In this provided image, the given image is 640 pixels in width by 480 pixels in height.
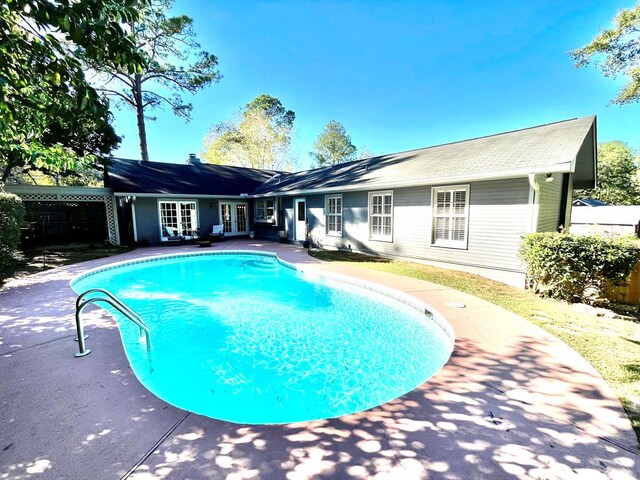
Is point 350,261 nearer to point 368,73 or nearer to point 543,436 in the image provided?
point 543,436

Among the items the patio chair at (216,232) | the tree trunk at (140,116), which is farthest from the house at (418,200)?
the tree trunk at (140,116)

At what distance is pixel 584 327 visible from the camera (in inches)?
182

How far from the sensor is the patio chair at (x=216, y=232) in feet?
50.5

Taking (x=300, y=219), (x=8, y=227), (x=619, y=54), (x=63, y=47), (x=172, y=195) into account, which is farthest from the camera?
(x=300, y=219)

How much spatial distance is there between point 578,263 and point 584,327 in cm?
158

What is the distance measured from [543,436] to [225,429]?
2574mm

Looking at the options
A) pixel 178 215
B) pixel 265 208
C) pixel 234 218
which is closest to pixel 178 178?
pixel 178 215

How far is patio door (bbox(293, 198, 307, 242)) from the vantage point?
13895 millimetres

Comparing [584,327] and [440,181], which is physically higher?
[440,181]

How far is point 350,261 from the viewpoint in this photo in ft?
33.3

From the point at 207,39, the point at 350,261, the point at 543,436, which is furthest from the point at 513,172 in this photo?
the point at 207,39

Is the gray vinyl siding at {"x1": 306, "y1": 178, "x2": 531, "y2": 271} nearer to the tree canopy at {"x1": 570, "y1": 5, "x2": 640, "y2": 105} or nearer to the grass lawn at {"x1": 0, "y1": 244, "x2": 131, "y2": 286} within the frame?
the grass lawn at {"x1": 0, "y1": 244, "x2": 131, "y2": 286}

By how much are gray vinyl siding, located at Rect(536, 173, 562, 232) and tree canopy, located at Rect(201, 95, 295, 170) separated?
26032 millimetres

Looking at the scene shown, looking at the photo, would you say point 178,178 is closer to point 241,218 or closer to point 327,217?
point 241,218
